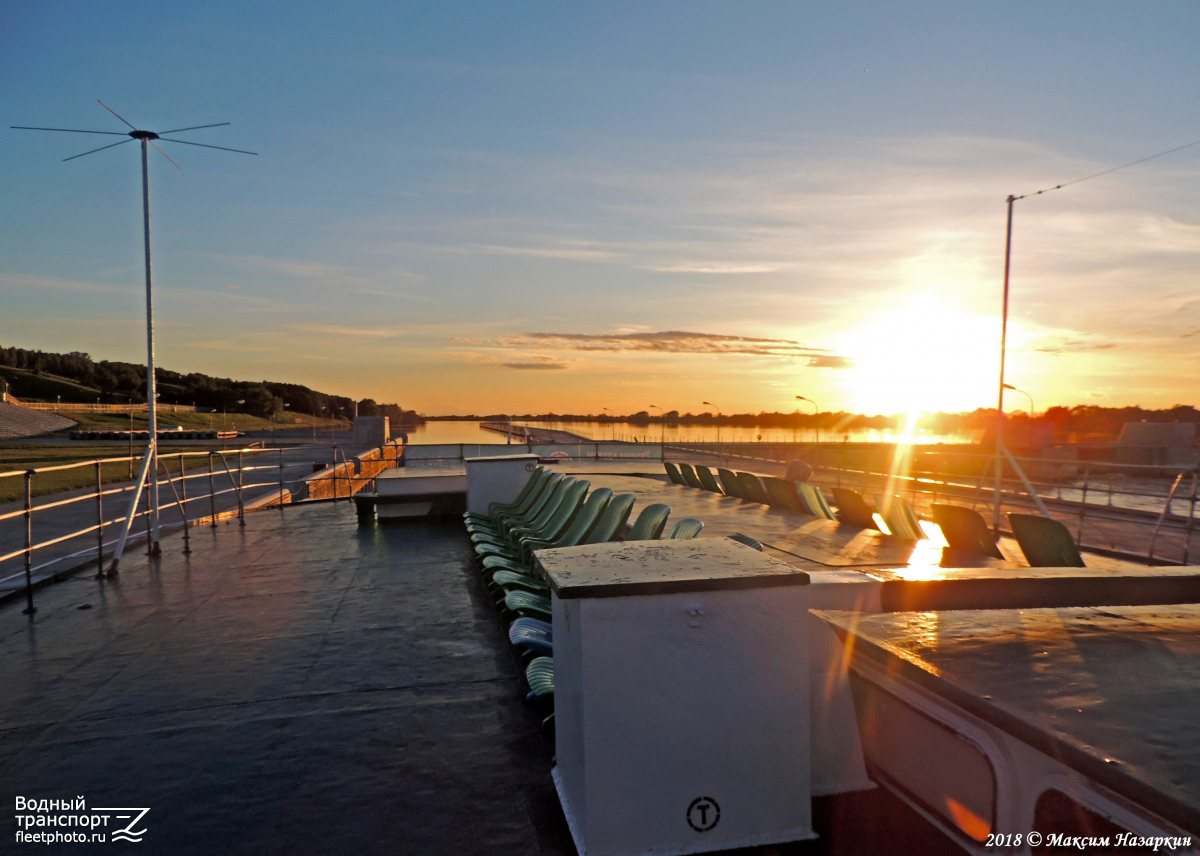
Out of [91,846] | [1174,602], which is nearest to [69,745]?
[91,846]

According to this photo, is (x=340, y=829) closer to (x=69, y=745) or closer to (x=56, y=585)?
(x=69, y=745)

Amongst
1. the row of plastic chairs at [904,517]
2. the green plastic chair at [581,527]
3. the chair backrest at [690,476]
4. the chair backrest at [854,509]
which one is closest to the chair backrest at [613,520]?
the green plastic chair at [581,527]

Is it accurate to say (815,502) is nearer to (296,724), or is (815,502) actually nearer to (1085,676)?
(296,724)

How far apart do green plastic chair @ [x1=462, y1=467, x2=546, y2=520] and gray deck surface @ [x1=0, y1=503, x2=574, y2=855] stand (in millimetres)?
3168

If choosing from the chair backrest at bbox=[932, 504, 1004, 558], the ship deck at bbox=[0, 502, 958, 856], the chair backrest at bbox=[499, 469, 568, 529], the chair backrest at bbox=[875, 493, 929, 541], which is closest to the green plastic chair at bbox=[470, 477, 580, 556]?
the chair backrest at bbox=[499, 469, 568, 529]

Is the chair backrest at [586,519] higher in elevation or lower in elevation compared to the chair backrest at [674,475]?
higher

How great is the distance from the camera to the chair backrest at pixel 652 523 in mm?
5005

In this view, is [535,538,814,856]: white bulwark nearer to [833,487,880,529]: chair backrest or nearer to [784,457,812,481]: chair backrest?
[833,487,880,529]: chair backrest

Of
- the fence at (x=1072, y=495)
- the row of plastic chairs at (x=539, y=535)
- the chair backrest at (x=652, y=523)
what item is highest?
the chair backrest at (x=652, y=523)

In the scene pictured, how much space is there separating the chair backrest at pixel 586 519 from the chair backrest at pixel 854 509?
19.4 feet

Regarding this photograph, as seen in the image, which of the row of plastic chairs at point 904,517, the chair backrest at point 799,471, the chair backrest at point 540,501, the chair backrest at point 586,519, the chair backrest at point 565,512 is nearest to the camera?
the chair backrest at point 586,519

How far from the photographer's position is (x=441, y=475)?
43.5ft

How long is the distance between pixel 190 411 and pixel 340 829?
415 feet

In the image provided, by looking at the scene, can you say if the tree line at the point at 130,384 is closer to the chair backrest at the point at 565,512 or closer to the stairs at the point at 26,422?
the stairs at the point at 26,422
